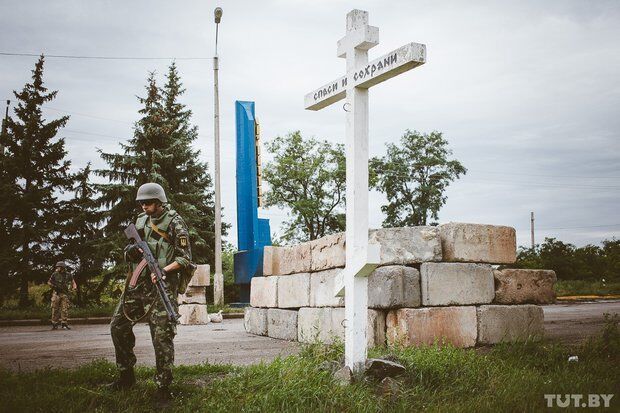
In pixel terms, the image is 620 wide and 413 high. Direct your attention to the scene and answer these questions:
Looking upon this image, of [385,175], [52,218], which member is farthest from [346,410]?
[385,175]

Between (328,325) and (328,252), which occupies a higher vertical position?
(328,252)

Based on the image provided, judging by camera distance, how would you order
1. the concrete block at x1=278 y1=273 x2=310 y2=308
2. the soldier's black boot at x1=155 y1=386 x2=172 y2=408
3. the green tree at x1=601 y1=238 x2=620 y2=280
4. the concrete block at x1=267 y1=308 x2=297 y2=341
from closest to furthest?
the soldier's black boot at x1=155 y1=386 x2=172 y2=408 → the concrete block at x1=278 y1=273 x2=310 y2=308 → the concrete block at x1=267 y1=308 x2=297 y2=341 → the green tree at x1=601 y1=238 x2=620 y2=280

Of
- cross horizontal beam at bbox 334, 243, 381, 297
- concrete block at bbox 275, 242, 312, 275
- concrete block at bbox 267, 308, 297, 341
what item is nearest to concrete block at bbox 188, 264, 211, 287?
concrete block at bbox 267, 308, 297, 341

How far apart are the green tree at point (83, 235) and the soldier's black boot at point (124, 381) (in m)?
18.0

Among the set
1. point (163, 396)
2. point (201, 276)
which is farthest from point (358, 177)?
point (201, 276)

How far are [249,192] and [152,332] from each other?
12.0 m

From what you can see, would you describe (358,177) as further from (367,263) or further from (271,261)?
(271,261)

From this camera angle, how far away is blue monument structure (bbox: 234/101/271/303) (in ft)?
55.4

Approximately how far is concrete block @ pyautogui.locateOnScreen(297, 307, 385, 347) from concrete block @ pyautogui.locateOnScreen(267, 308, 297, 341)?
23 cm

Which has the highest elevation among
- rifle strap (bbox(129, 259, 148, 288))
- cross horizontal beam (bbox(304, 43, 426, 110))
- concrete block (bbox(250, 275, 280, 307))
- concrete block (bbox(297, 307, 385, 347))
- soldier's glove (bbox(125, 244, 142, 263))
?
cross horizontal beam (bbox(304, 43, 426, 110))

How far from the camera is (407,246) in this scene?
6938 millimetres

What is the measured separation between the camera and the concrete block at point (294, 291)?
29.7 feet

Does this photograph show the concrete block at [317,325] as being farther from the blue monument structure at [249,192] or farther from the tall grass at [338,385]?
the blue monument structure at [249,192]

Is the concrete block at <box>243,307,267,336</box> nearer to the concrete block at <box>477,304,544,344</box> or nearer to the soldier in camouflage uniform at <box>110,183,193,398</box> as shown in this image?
the concrete block at <box>477,304,544,344</box>
